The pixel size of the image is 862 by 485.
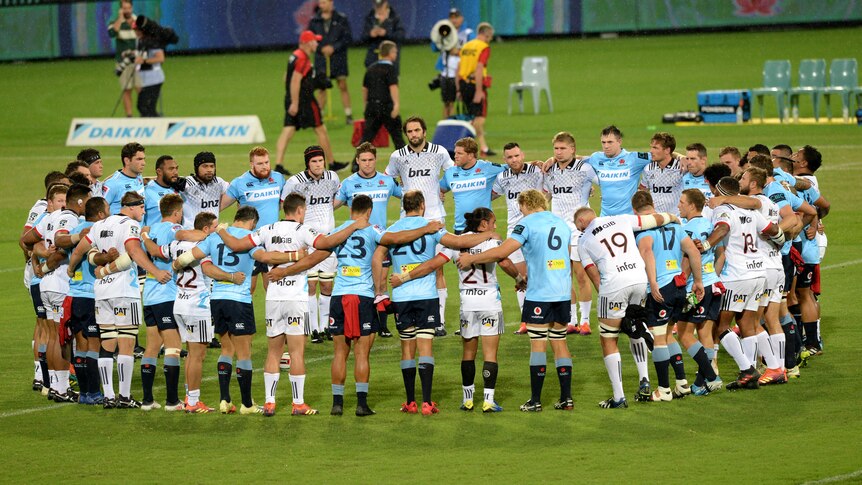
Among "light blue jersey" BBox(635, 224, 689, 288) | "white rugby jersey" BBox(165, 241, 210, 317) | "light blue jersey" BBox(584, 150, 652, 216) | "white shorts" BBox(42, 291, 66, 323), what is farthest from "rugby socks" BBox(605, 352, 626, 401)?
"white shorts" BBox(42, 291, 66, 323)

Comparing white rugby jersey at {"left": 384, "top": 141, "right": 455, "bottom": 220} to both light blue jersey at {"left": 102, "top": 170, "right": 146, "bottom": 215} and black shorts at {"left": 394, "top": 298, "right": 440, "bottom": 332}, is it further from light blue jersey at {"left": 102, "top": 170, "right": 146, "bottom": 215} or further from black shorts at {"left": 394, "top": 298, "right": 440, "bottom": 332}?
black shorts at {"left": 394, "top": 298, "right": 440, "bottom": 332}

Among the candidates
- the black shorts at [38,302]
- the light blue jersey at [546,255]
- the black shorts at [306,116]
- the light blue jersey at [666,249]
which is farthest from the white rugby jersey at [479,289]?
the black shorts at [306,116]

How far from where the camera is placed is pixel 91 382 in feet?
42.7

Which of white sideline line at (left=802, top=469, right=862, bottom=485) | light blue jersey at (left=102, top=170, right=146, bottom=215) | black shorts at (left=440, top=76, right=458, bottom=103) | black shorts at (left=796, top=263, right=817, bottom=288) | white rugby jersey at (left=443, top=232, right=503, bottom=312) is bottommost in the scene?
white sideline line at (left=802, top=469, right=862, bottom=485)

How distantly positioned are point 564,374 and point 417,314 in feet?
4.81

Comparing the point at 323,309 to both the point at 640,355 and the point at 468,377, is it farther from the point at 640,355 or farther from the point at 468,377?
the point at 640,355

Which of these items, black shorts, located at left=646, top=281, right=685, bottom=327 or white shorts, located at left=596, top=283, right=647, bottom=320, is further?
black shorts, located at left=646, top=281, right=685, bottom=327

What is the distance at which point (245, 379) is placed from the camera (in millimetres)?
12211

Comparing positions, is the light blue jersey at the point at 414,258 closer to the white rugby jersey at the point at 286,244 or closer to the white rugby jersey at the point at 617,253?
the white rugby jersey at the point at 286,244

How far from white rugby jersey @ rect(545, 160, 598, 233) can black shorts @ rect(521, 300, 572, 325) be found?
11.2ft

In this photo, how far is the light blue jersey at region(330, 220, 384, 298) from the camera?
1226 centimetres

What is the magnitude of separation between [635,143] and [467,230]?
16748mm

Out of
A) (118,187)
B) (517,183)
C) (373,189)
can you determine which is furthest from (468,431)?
(118,187)

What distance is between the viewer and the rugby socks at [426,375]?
12.2 meters
